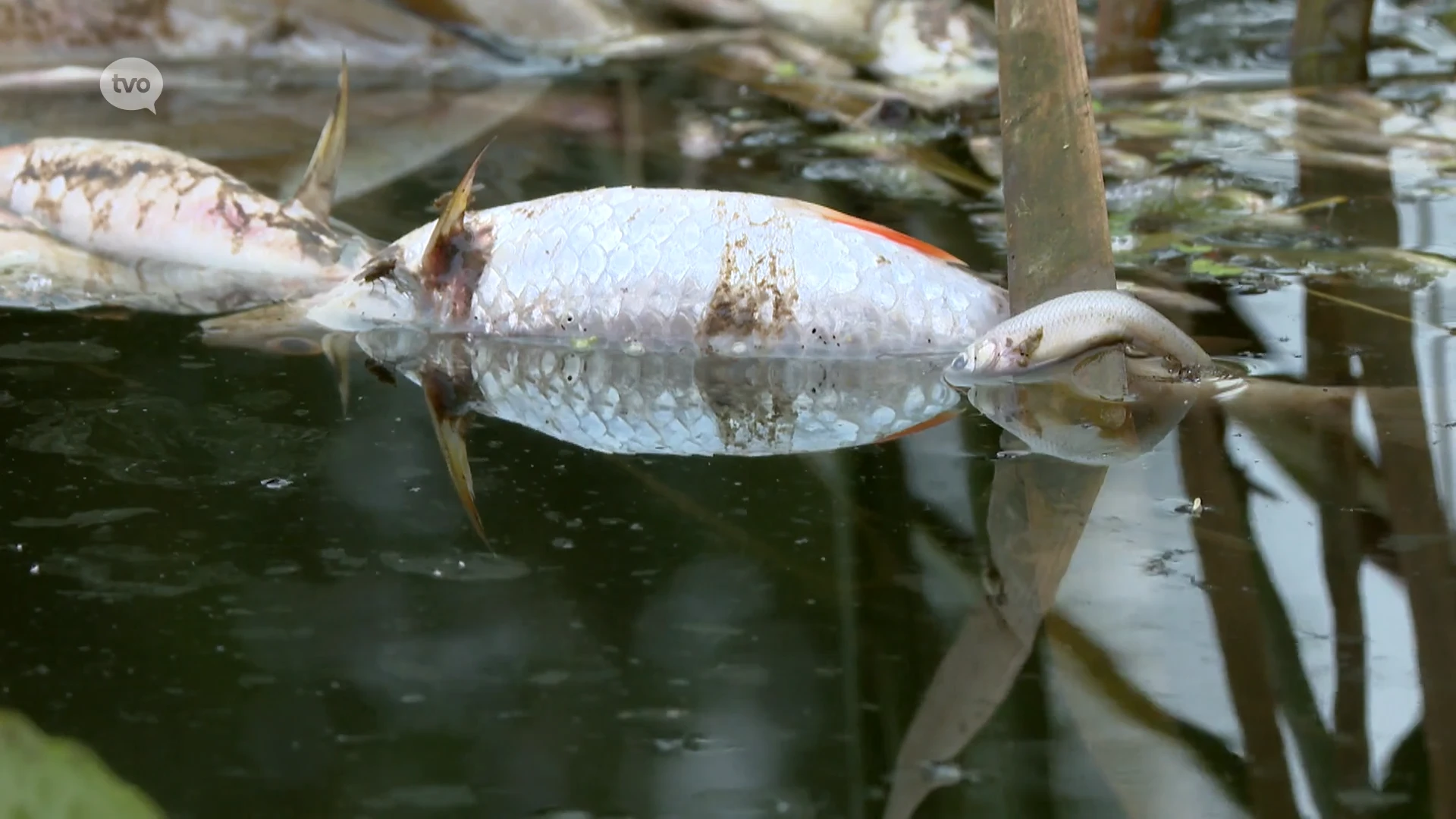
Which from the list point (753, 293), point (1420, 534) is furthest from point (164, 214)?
point (1420, 534)

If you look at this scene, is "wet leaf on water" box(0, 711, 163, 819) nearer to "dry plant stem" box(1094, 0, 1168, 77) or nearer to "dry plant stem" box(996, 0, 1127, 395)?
"dry plant stem" box(996, 0, 1127, 395)

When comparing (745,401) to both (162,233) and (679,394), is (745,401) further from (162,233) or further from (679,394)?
(162,233)

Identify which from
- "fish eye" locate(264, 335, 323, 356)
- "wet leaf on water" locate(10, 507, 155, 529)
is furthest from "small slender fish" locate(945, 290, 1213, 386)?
"wet leaf on water" locate(10, 507, 155, 529)

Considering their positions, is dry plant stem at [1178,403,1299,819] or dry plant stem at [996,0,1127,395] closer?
dry plant stem at [1178,403,1299,819]

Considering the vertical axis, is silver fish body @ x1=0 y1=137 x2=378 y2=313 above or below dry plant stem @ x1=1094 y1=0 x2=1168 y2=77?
below

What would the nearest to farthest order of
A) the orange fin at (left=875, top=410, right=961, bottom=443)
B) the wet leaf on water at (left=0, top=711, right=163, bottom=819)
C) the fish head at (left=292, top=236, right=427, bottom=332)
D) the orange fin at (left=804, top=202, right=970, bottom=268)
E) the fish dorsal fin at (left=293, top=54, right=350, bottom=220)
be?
1. the wet leaf on water at (left=0, top=711, right=163, bottom=819)
2. the orange fin at (left=875, top=410, right=961, bottom=443)
3. the orange fin at (left=804, top=202, right=970, bottom=268)
4. the fish head at (left=292, top=236, right=427, bottom=332)
5. the fish dorsal fin at (left=293, top=54, right=350, bottom=220)

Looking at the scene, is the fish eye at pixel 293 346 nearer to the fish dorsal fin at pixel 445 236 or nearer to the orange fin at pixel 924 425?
the fish dorsal fin at pixel 445 236
